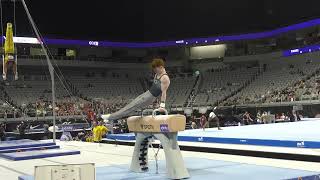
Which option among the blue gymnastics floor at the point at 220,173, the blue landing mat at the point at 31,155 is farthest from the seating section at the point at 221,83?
the blue gymnastics floor at the point at 220,173

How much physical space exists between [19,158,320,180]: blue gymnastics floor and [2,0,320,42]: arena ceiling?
101 feet

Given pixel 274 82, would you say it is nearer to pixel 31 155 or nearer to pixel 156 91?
pixel 31 155

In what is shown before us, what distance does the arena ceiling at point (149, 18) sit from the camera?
37.4m

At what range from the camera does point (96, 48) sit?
4372 cm

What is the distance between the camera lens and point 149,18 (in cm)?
4031

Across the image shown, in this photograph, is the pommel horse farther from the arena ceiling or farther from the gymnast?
the arena ceiling

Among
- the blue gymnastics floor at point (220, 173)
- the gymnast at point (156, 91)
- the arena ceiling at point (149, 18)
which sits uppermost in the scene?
the arena ceiling at point (149, 18)

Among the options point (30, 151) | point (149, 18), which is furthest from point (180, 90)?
point (30, 151)

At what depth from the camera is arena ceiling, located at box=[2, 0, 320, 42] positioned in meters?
37.4

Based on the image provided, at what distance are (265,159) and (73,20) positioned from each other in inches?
1253

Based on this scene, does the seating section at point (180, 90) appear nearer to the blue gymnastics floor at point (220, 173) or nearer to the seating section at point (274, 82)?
the seating section at point (274, 82)

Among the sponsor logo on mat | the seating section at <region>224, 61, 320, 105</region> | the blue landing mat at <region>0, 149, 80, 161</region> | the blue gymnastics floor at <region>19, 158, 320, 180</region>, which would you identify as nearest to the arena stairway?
the blue landing mat at <region>0, 149, 80, 161</region>

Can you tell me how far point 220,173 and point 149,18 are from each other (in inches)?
1347

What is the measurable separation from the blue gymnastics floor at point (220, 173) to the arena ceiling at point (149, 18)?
3070 centimetres
